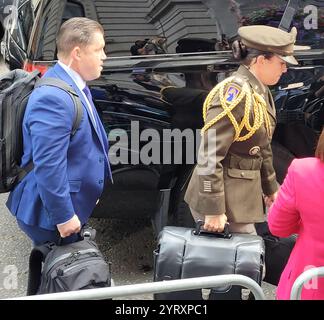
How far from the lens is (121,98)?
9.70ft

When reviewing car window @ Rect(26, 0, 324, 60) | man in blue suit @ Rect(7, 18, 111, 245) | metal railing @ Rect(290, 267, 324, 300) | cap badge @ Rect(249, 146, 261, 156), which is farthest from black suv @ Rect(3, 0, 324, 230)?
metal railing @ Rect(290, 267, 324, 300)

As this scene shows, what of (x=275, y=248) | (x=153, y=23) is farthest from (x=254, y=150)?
(x=153, y=23)

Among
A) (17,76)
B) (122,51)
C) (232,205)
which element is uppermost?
(122,51)

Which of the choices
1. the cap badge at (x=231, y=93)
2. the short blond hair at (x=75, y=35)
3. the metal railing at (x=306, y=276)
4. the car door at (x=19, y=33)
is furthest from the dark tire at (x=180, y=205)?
the car door at (x=19, y=33)

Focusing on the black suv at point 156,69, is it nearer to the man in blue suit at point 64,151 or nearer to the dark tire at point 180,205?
the dark tire at point 180,205

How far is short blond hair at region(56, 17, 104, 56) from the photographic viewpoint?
2.37 metres

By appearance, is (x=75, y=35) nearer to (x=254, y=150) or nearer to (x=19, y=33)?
(x=254, y=150)

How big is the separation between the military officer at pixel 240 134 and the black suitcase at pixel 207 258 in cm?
12

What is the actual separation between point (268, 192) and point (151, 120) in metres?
0.75

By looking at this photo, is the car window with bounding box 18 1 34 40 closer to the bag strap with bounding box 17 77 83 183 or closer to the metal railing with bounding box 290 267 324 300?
the bag strap with bounding box 17 77 83 183

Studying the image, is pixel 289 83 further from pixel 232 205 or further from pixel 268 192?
pixel 232 205

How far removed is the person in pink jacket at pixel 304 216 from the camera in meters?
1.91

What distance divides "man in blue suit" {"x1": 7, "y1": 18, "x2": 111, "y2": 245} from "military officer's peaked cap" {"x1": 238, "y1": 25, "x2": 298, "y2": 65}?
66 cm
